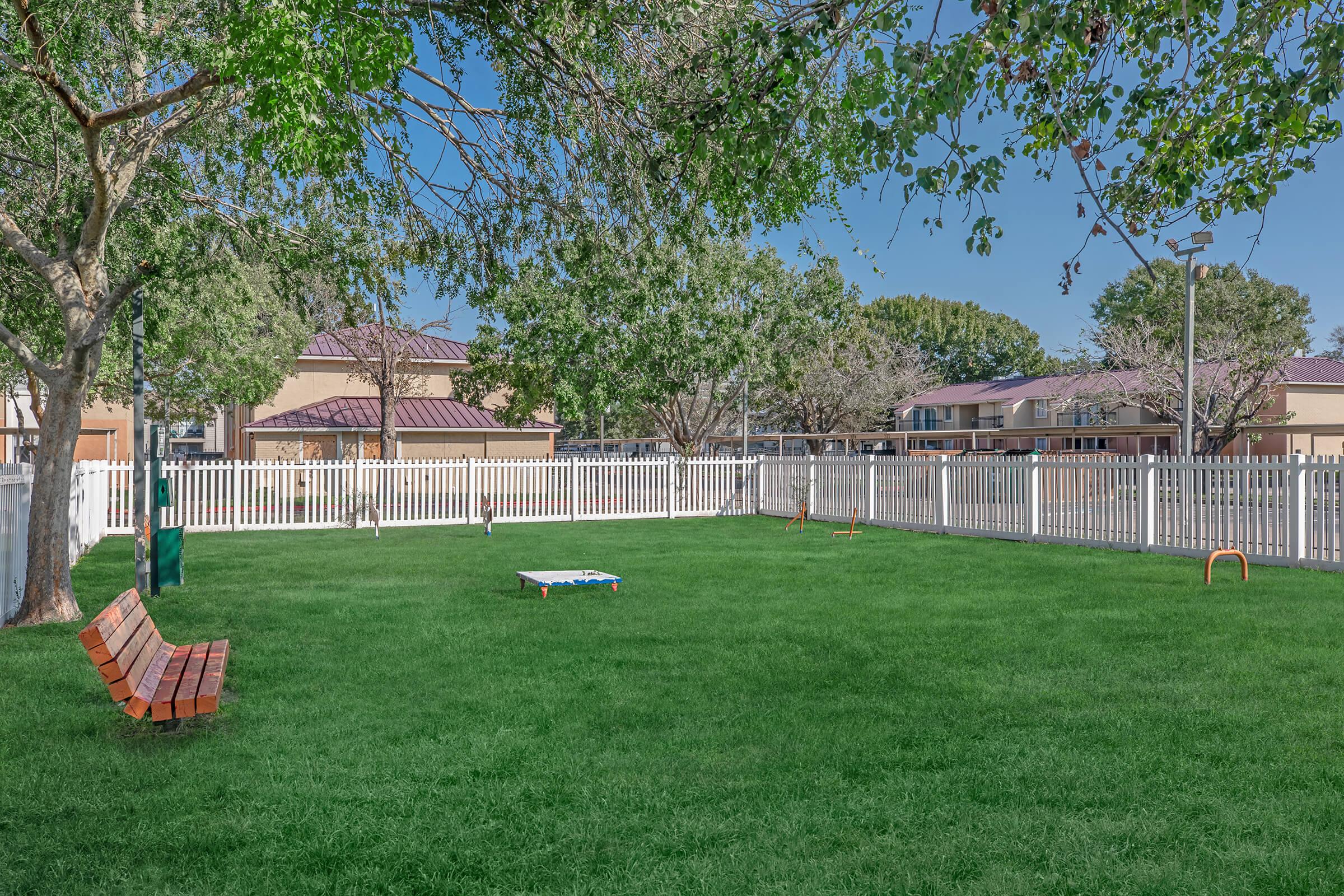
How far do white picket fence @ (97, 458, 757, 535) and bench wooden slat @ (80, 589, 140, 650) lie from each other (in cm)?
1380

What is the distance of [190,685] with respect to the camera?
5.71m

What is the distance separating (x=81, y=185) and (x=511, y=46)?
532 cm

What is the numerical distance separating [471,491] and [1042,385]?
44.6m

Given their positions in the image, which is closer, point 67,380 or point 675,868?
point 675,868

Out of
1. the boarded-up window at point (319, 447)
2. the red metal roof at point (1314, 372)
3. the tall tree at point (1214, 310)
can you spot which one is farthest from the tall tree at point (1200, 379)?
the boarded-up window at point (319, 447)

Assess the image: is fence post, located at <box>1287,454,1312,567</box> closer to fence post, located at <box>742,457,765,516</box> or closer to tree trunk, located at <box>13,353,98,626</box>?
fence post, located at <box>742,457,765,516</box>

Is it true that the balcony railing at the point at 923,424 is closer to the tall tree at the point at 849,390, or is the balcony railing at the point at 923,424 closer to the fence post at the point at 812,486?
the tall tree at the point at 849,390

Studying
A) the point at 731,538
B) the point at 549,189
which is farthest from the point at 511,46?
the point at 731,538

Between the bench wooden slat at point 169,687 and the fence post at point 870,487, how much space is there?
16228 millimetres

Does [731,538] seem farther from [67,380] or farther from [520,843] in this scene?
[520,843]

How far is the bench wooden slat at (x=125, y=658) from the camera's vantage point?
5.01 m

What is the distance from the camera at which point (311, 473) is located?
2209 cm

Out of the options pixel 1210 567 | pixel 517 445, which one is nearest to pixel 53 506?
pixel 1210 567

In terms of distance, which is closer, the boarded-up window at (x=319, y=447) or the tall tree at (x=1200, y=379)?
the tall tree at (x=1200, y=379)
